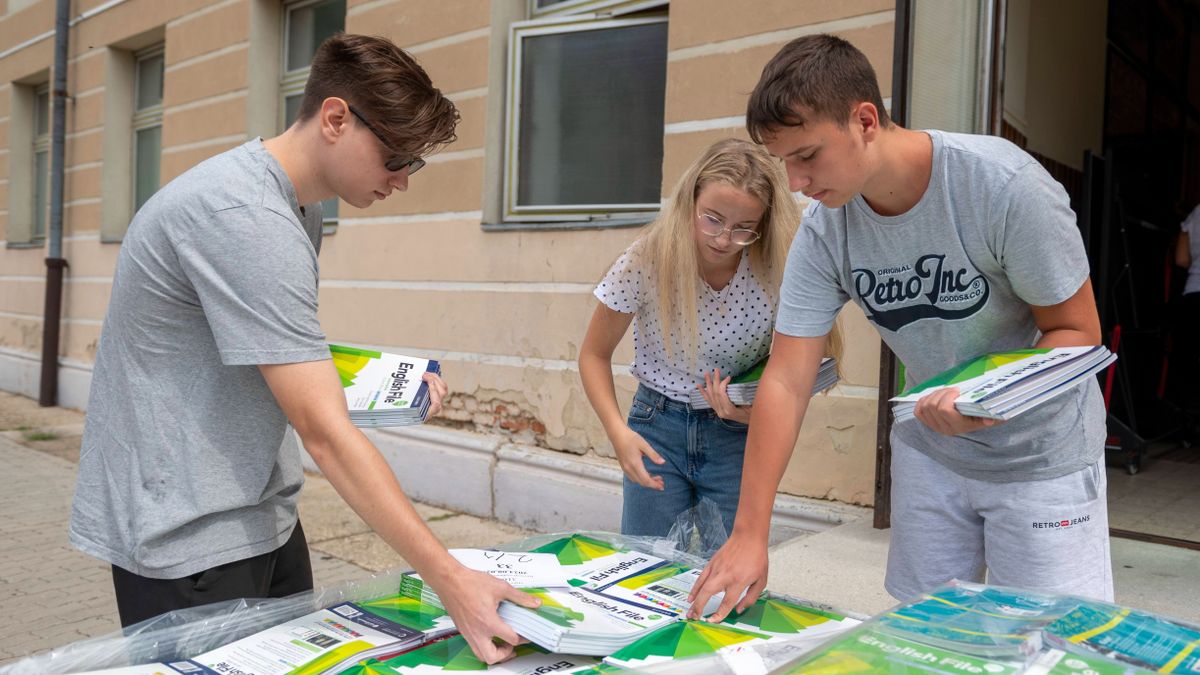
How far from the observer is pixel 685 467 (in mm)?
2322

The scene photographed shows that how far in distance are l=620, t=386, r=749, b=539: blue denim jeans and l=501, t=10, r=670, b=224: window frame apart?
7.66 feet

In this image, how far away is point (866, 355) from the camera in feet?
12.2

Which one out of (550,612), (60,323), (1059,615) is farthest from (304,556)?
(60,323)

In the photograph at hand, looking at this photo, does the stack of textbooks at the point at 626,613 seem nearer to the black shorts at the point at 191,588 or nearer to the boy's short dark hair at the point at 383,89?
the black shorts at the point at 191,588

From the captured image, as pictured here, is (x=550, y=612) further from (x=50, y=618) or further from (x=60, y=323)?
(x=60, y=323)

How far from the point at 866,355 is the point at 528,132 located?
242 centimetres

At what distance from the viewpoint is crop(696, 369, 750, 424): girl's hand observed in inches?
84.0

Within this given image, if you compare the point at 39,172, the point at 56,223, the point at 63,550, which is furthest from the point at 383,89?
the point at 39,172

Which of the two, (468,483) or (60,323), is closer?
(468,483)

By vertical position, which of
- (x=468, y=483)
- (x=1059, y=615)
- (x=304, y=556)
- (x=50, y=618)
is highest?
(x=1059, y=615)

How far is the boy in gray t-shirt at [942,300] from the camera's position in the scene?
4.92ft

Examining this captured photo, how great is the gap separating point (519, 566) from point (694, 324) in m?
0.91

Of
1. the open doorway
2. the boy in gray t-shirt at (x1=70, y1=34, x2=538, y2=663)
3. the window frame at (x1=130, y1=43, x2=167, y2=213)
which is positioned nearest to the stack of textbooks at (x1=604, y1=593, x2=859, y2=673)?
the boy in gray t-shirt at (x1=70, y1=34, x2=538, y2=663)

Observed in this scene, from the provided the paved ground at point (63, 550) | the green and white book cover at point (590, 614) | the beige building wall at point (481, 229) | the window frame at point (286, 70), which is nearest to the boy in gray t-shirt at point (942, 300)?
the green and white book cover at point (590, 614)
